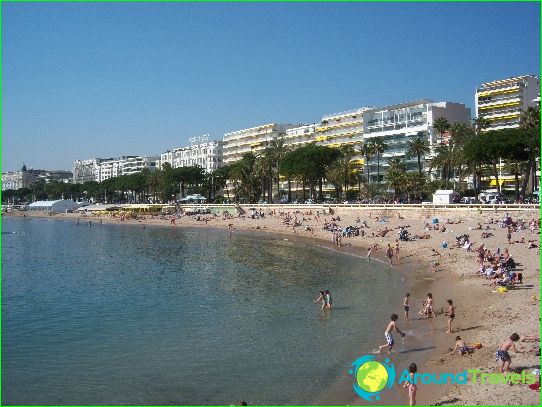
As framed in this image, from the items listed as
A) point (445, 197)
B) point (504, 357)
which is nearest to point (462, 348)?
point (504, 357)

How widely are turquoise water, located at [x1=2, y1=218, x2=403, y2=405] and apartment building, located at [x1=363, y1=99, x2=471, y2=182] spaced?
174 feet

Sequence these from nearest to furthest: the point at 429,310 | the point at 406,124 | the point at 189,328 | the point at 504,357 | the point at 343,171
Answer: the point at 504,357 → the point at 189,328 → the point at 429,310 → the point at 343,171 → the point at 406,124

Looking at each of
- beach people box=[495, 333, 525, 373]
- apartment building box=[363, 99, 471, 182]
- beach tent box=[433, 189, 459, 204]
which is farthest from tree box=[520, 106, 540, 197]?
beach people box=[495, 333, 525, 373]

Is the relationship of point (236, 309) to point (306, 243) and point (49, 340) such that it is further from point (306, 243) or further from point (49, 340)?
point (306, 243)

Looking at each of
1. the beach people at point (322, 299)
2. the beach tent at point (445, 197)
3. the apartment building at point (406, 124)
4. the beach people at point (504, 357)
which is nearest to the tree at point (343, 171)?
the apartment building at point (406, 124)

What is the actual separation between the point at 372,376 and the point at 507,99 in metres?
76.7

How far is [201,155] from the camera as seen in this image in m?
155

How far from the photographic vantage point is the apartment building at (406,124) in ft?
288

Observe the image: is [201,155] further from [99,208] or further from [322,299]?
[322,299]

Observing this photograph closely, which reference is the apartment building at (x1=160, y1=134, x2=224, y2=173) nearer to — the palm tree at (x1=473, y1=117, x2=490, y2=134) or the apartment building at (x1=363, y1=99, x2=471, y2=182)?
the apartment building at (x1=363, y1=99, x2=471, y2=182)

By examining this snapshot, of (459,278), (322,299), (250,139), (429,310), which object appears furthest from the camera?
(250,139)

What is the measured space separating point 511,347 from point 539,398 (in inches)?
132

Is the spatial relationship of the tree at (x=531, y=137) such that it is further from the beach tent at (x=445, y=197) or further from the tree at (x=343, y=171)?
the tree at (x=343, y=171)

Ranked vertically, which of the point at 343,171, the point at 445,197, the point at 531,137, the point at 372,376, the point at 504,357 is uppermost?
the point at 531,137
